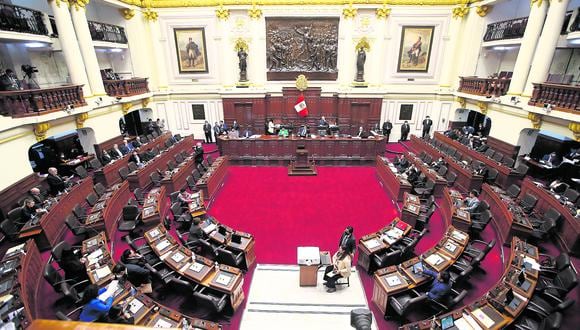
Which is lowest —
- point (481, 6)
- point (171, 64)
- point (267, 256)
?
point (267, 256)

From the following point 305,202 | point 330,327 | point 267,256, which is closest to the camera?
point 330,327

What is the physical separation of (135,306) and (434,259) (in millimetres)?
6411

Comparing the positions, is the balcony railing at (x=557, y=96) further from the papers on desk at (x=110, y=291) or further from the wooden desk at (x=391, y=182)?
the papers on desk at (x=110, y=291)

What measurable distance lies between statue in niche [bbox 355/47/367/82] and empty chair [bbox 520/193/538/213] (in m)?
10.9

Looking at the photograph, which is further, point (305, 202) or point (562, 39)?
point (562, 39)

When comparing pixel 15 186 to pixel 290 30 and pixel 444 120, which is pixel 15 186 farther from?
pixel 444 120

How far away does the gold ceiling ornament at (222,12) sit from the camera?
16109 millimetres

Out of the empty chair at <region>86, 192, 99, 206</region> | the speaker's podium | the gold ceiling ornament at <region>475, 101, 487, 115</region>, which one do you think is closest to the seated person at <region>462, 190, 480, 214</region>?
the speaker's podium

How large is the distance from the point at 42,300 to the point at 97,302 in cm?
262

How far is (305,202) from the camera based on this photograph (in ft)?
35.6

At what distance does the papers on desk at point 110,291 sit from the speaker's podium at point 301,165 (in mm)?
8896

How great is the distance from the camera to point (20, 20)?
10289 mm

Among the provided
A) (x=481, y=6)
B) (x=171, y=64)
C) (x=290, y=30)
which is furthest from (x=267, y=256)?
(x=481, y=6)

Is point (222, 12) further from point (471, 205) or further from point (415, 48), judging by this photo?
point (471, 205)
